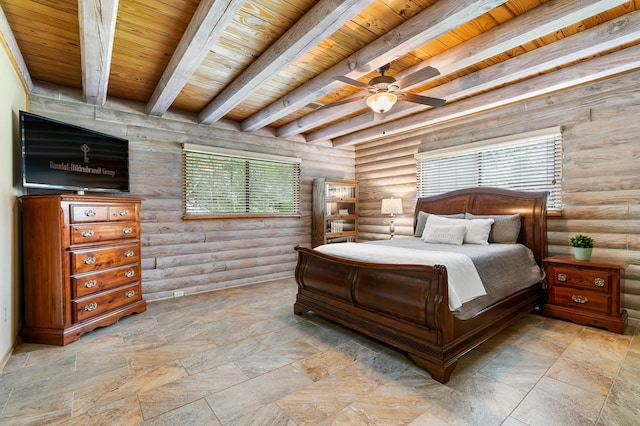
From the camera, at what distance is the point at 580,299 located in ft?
10.1

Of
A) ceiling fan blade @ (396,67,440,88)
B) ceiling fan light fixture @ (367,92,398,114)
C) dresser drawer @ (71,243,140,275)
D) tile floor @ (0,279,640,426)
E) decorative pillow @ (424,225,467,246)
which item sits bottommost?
tile floor @ (0,279,640,426)

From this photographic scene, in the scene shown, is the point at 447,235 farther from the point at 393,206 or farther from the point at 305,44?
the point at 305,44

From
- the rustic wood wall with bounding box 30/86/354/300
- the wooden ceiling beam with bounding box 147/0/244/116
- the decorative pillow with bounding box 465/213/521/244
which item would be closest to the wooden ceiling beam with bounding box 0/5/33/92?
the rustic wood wall with bounding box 30/86/354/300

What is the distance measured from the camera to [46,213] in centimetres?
273

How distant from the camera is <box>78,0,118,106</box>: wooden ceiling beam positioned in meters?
1.88

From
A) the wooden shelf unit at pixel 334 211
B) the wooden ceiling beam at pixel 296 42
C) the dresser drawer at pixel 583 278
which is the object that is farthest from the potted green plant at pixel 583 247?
the wooden shelf unit at pixel 334 211

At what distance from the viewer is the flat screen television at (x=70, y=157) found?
8.95ft

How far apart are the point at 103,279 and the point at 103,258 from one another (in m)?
0.21

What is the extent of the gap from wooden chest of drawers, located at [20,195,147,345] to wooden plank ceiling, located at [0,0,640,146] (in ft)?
4.18

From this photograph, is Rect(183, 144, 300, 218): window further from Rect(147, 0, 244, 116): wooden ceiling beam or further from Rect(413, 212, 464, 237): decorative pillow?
Rect(413, 212, 464, 237): decorative pillow

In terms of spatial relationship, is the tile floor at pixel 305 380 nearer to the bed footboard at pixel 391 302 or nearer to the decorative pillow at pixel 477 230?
the bed footboard at pixel 391 302

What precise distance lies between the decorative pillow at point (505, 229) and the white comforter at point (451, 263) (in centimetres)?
136

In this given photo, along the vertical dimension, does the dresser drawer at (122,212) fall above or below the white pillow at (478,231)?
above

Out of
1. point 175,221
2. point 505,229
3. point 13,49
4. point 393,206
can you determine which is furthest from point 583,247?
point 13,49
